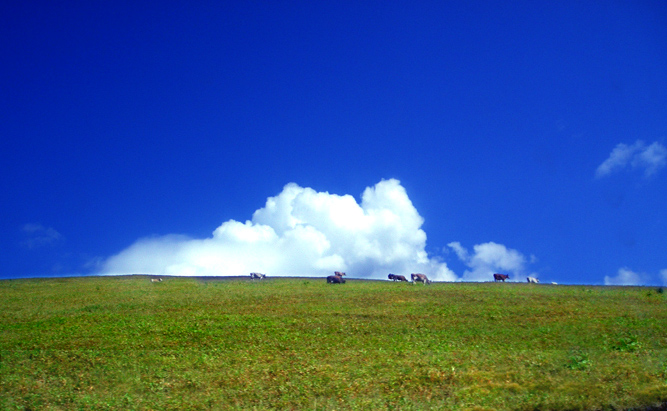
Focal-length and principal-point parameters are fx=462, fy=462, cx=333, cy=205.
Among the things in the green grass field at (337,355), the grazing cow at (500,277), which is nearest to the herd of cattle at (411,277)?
the grazing cow at (500,277)

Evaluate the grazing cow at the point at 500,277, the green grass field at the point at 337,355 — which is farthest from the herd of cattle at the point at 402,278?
the green grass field at the point at 337,355

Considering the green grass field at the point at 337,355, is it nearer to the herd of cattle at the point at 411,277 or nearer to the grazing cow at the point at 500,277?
the herd of cattle at the point at 411,277

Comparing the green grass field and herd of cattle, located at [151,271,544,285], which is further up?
herd of cattle, located at [151,271,544,285]

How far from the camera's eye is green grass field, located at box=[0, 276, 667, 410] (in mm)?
17500

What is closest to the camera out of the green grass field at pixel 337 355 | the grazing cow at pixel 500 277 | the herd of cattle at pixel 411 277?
the green grass field at pixel 337 355

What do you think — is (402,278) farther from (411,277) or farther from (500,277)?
(500,277)

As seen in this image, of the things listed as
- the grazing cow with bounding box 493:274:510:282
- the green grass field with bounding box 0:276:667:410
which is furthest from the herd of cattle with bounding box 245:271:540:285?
the green grass field with bounding box 0:276:667:410

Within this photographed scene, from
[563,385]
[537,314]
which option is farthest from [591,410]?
[537,314]

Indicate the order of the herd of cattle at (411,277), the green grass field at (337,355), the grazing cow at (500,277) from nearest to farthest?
the green grass field at (337,355) → the herd of cattle at (411,277) → the grazing cow at (500,277)

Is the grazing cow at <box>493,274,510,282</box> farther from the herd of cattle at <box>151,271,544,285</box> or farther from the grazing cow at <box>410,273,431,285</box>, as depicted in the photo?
the grazing cow at <box>410,273,431,285</box>

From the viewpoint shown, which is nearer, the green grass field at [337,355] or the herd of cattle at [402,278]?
the green grass field at [337,355]

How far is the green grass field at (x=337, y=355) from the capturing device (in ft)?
57.4

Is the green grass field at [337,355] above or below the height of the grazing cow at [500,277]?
below

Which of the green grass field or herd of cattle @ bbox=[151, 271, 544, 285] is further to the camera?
herd of cattle @ bbox=[151, 271, 544, 285]
